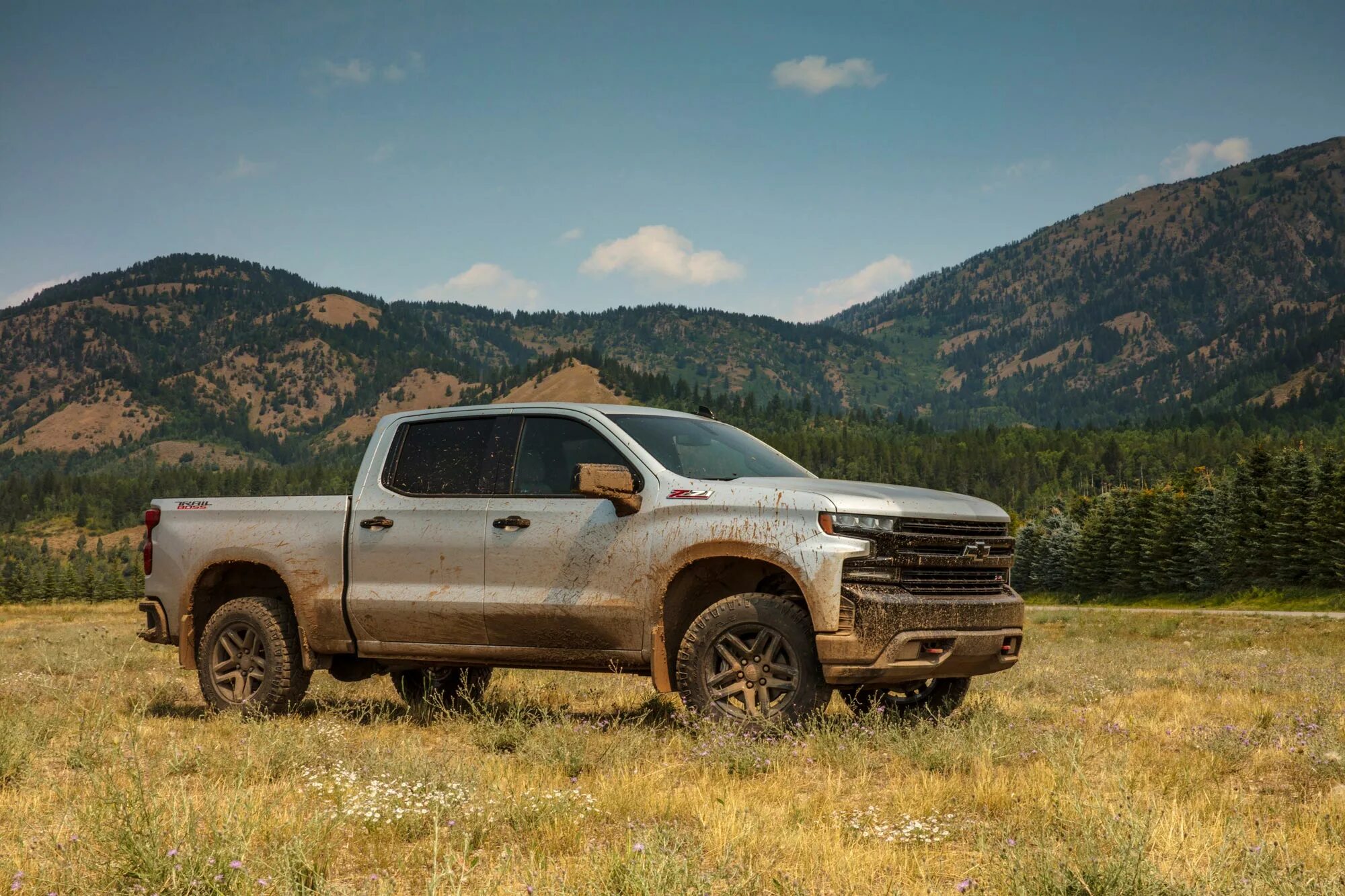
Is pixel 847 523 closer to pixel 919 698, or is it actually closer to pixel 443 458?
pixel 919 698

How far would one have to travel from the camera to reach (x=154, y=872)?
3.56m

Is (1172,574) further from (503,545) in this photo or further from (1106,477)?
(1106,477)

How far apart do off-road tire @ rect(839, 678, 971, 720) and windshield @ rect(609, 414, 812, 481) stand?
66.0 inches

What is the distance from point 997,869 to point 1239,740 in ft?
Answer: 12.1

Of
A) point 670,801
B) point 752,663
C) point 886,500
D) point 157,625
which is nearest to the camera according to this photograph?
point 670,801

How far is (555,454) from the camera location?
7.68 meters

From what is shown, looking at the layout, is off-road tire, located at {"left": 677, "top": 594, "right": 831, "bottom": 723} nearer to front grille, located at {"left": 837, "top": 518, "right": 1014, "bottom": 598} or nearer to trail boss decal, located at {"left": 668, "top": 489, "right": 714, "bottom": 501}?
front grille, located at {"left": 837, "top": 518, "right": 1014, "bottom": 598}

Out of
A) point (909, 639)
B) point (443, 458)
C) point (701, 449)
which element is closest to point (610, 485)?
point (701, 449)

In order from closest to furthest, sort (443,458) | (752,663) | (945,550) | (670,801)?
1. (670,801)
2. (752,663)
3. (945,550)
4. (443,458)

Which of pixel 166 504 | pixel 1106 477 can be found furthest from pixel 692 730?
pixel 1106 477

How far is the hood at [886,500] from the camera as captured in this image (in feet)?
21.2

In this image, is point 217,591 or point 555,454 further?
point 217,591

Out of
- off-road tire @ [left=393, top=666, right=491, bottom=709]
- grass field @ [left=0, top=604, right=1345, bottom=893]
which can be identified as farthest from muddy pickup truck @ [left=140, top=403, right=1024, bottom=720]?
grass field @ [left=0, top=604, right=1345, bottom=893]

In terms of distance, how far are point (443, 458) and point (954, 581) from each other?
12.4ft
